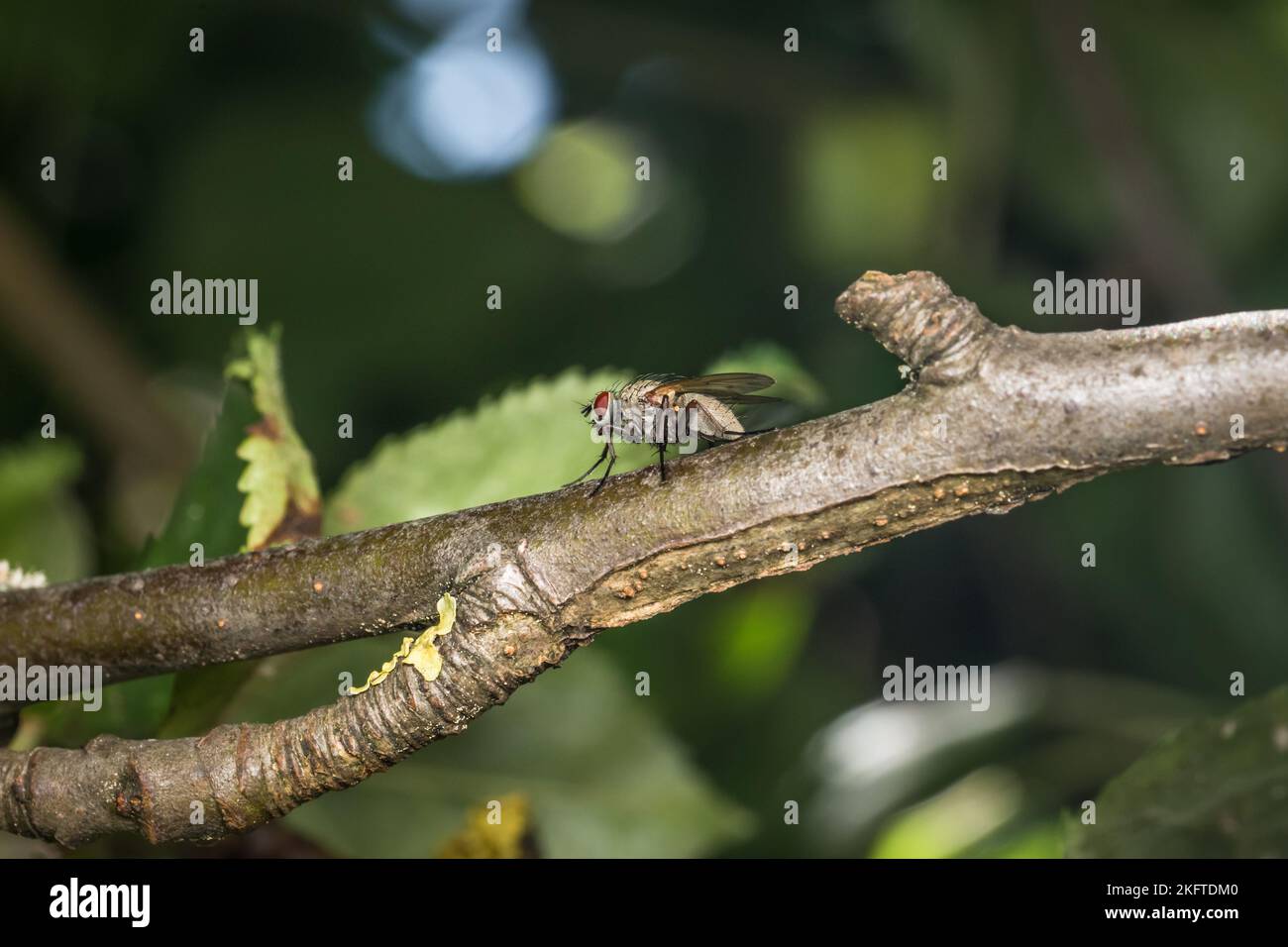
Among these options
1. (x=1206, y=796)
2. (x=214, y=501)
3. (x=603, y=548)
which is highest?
→ (x=214, y=501)

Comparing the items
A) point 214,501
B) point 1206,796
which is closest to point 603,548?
point 214,501

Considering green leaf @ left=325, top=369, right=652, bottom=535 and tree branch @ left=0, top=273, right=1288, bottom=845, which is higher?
green leaf @ left=325, top=369, right=652, bottom=535

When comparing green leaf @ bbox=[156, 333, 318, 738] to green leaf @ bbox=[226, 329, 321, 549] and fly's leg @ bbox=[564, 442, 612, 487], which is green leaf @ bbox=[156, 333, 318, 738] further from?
fly's leg @ bbox=[564, 442, 612, 487]

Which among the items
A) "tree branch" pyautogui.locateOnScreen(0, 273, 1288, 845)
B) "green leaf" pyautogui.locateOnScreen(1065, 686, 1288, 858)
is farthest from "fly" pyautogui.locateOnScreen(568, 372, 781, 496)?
"green leaf" pyautogui.locateOnScreen(1065, 686, 1288, 858)

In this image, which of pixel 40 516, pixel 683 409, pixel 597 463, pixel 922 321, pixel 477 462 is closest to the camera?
pixel 922 321

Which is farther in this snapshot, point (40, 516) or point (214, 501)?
point (40, 516)

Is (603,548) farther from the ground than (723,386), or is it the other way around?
(723,386)

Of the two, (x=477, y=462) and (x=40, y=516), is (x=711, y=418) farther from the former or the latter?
(x=40, y=516)

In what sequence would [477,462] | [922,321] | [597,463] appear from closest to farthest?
1. [922,321]
2. [597,463]
3. [477,462]

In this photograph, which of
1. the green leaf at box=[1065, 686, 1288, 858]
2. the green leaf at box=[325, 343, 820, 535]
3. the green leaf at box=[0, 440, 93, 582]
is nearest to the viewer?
the green leaf at box=[1065, 686, 1288, 858]
